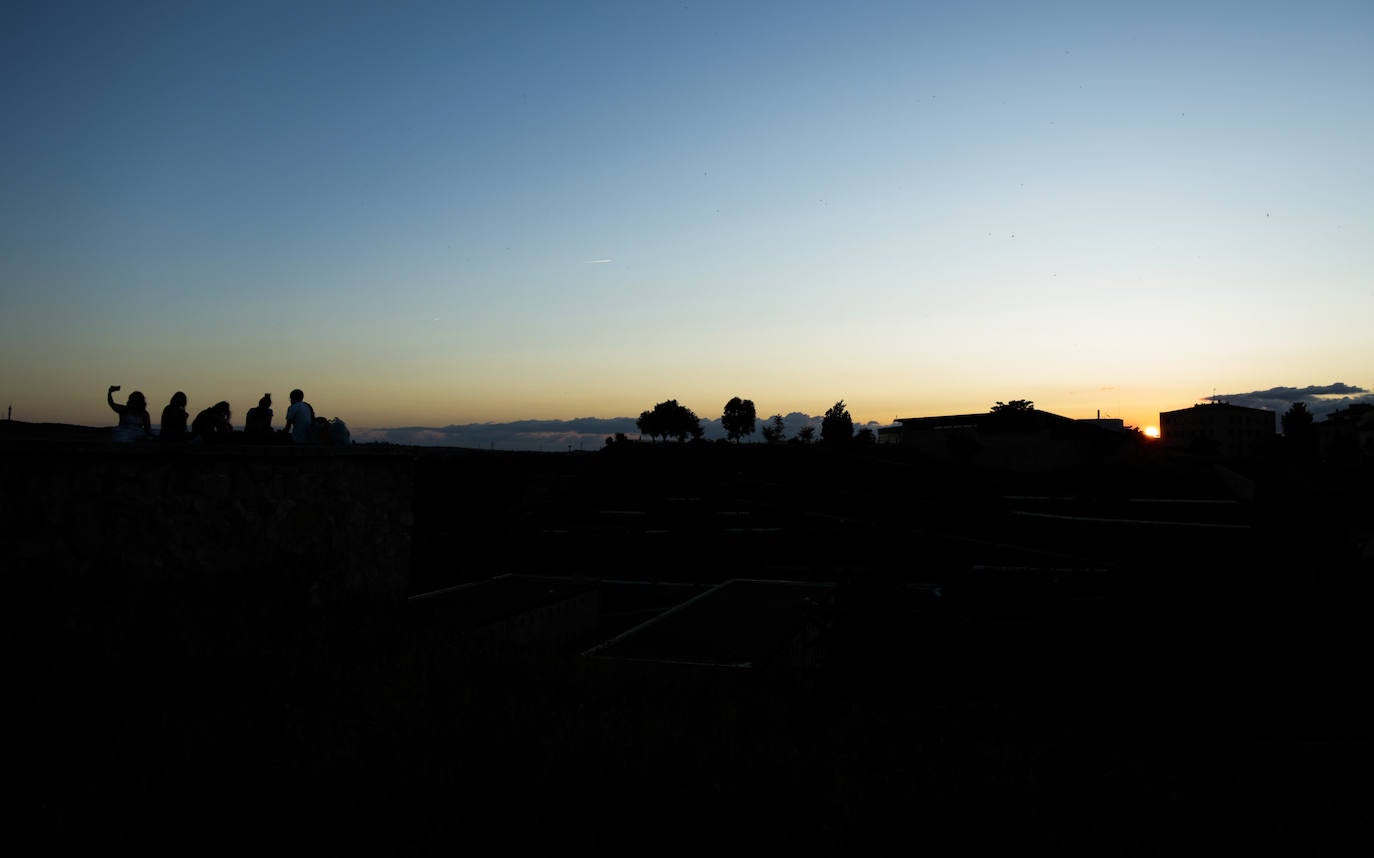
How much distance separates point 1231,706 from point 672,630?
32.3 ft

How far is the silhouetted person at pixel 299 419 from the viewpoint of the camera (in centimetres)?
1321

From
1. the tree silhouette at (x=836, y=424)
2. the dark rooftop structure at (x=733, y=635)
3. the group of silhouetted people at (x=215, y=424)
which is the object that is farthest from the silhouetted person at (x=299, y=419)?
the tree silhouette at (x=836, y=424)

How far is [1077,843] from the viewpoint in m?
4.77

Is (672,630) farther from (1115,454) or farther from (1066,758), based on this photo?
(1115,454)

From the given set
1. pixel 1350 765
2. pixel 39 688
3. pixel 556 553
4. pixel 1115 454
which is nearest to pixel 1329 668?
pixel 1350 765

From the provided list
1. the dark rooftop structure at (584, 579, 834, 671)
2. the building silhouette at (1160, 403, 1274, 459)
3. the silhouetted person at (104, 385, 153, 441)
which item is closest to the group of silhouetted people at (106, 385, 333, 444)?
the silhouetted person at (104, 385, 153, 441)

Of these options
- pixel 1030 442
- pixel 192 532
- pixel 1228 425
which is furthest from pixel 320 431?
pixel 1228 425

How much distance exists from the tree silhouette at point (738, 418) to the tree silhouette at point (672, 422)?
346 inches

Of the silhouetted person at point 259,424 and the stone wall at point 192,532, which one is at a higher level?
the silhouetted person at point 259,424

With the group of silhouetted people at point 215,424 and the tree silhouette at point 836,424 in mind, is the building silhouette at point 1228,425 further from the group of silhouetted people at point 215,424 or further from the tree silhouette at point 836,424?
the group of silhouetted people at point 215,424

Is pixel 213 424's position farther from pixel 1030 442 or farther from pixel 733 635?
pixel 1030 442

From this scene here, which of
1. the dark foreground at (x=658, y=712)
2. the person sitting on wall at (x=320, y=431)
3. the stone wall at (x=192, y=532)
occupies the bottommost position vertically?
the dark foreground at (x=658, y=712)

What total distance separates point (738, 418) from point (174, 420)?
109 metres

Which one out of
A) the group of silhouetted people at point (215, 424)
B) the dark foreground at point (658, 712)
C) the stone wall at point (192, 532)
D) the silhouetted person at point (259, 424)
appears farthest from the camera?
the silhouetted person at point (259, 424)
